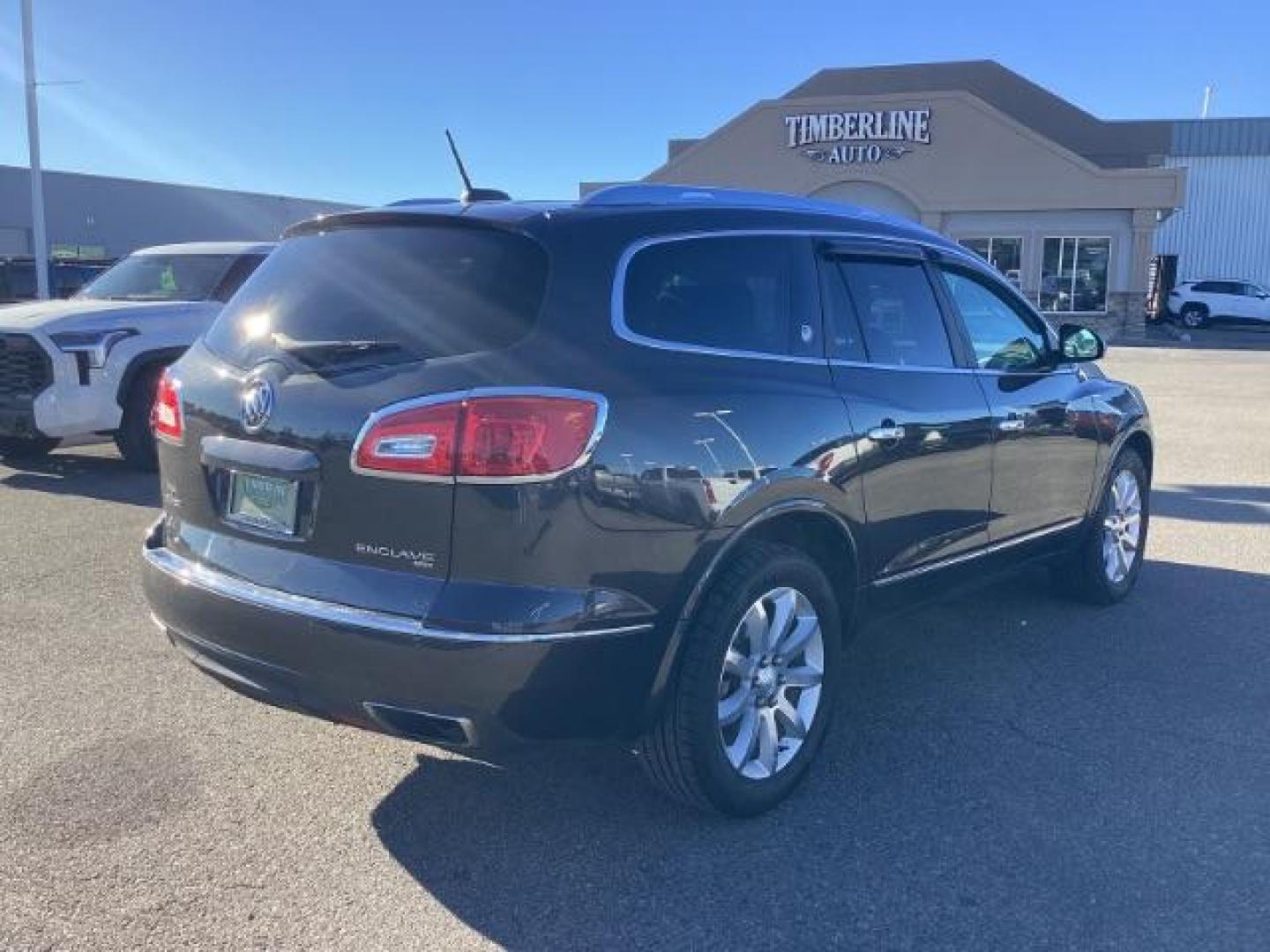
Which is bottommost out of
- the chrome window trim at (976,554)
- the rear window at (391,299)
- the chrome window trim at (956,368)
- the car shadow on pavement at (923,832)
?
the car shadow on pavement at (923,832)

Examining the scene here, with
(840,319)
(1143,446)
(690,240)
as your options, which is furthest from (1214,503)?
(690,240)

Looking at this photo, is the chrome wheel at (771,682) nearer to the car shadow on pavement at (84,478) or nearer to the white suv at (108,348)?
the car shadow on pavement at (84,478)

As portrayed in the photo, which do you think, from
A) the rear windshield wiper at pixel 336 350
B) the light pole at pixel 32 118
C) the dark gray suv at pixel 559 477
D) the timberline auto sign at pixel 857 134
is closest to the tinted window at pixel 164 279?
the dark gray suv at pixel 559 477

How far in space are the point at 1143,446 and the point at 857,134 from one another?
31.6m

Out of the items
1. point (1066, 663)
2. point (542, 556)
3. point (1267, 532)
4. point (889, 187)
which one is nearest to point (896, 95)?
point (889, 187)

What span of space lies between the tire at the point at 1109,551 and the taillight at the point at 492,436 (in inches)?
142

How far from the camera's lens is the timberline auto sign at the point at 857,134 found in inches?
1387

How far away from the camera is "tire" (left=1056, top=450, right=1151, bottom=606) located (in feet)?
18.8

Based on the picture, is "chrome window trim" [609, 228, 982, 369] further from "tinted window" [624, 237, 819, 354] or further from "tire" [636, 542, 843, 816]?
"tire" [636, 542, 843, 816]

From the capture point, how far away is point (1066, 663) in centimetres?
508

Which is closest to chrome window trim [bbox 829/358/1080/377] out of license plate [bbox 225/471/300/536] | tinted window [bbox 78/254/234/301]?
license plate [bbox 225/471/300/536]

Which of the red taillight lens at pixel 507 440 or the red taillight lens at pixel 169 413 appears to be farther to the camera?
the red taillight lens at pixel 169 413

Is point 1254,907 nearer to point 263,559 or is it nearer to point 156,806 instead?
point 263,559

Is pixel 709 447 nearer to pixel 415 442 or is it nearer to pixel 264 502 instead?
pixel 415 442
